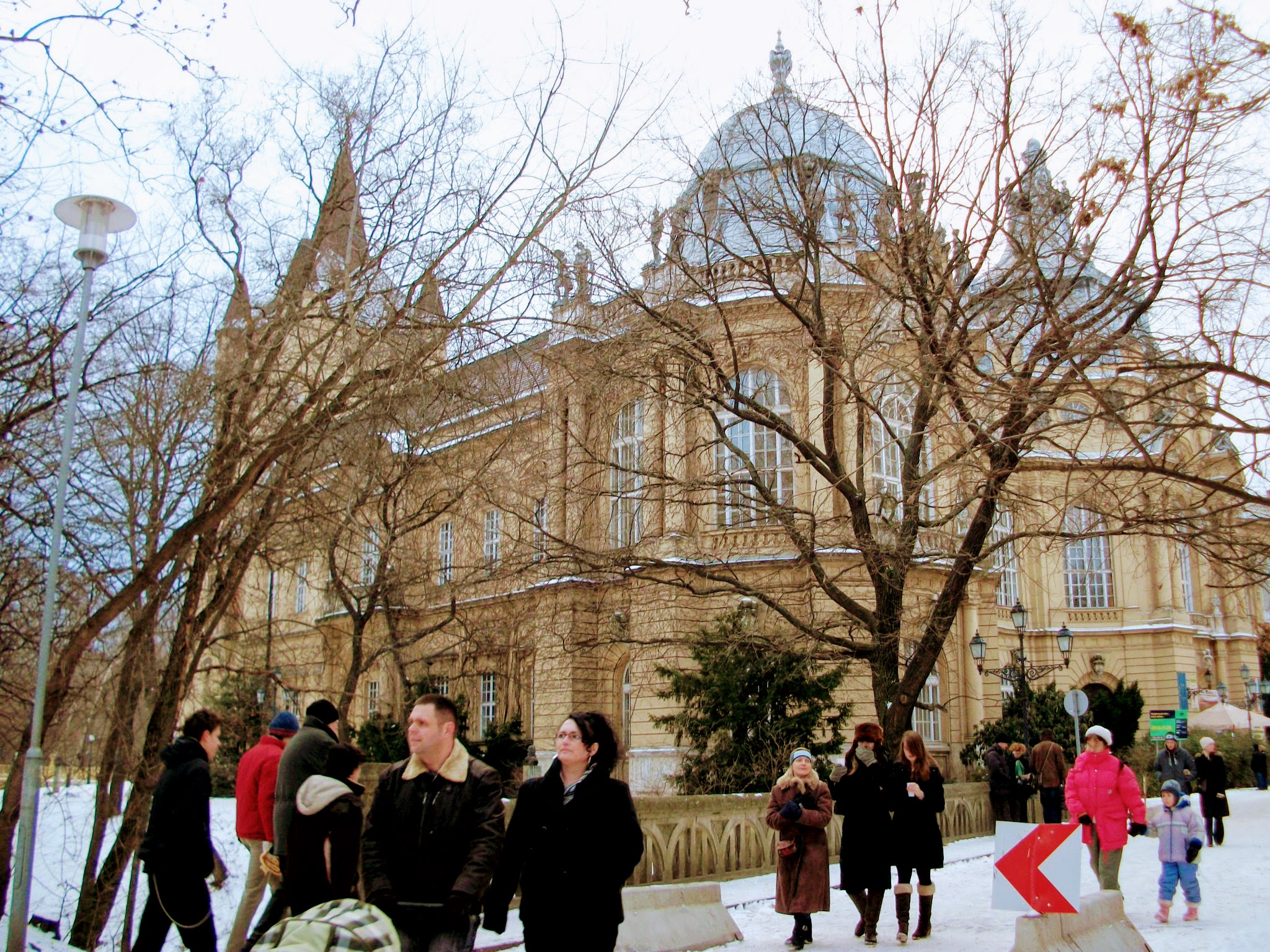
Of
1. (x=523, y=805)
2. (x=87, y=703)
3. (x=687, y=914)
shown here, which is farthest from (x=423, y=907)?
(x=87, y=703)

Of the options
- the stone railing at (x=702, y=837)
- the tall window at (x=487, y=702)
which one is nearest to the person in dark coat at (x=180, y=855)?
the stone railing at (x=702, y=837)

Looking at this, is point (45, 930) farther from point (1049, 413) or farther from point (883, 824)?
point (1049, 413)

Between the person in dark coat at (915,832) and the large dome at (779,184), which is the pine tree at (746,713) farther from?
the person in dark coat at (915,832)

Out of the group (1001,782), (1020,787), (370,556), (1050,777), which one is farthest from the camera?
(1020,787)

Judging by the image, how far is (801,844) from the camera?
32.0 feet

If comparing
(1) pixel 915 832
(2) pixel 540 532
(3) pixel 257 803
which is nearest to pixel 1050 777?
(2) pixel 540 532

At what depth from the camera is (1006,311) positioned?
18.2 meters

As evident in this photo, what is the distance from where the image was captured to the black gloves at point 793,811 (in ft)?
31.3

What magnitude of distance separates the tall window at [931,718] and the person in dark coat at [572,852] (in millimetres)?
28594

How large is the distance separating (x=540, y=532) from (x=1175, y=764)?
9.87m

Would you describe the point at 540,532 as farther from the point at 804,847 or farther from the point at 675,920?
the point at 804,847

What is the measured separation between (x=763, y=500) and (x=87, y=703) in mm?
9968

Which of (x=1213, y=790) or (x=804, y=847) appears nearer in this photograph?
(x=804, y=847)

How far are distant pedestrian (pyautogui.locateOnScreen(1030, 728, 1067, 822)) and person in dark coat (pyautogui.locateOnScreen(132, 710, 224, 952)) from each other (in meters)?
16.0
